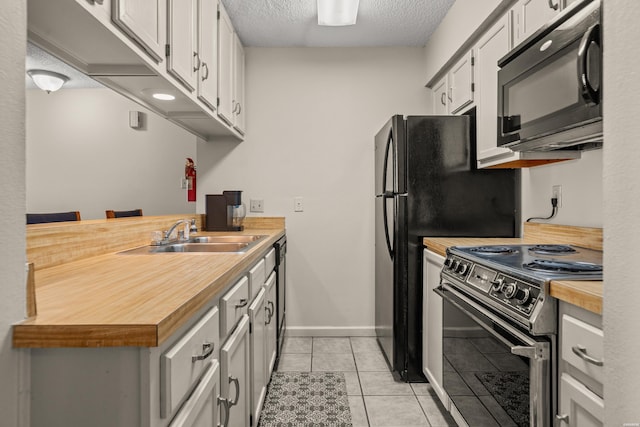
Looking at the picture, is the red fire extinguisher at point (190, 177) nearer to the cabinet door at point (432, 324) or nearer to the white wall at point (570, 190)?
the cabinet door at point (432, 324)

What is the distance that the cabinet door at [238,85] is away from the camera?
9.11 ft

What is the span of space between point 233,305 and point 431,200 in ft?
4.73

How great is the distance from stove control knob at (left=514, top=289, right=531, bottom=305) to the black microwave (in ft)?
1.83

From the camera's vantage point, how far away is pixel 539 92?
4.74ft

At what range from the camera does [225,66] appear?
2.50 metres

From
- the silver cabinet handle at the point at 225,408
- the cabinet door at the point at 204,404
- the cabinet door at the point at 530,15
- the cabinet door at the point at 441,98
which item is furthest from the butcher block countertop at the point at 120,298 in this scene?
the cabinet door at the point at 441,98

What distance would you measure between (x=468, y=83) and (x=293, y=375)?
2123mm

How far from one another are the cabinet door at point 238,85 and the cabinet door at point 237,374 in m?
1.75

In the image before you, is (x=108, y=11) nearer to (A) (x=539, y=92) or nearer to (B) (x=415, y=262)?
(A) (x=539, y=92)

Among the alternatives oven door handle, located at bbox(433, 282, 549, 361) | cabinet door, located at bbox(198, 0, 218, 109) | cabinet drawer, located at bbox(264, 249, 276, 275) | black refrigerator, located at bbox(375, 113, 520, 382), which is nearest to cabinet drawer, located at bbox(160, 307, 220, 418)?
oven door handle, located at bbox(433, 282, 549, 361)

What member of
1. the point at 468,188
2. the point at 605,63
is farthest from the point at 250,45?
the point at 605,63

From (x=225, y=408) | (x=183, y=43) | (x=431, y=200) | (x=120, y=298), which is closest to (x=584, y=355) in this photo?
Result: (x=225, y=408)

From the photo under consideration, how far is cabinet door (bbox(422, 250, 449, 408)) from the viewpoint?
1.95m

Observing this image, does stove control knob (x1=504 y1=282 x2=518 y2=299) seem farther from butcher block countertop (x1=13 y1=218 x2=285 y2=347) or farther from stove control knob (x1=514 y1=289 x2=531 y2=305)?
butcher block countertop (x1=13 y1=218 x2=285 y2=347)
